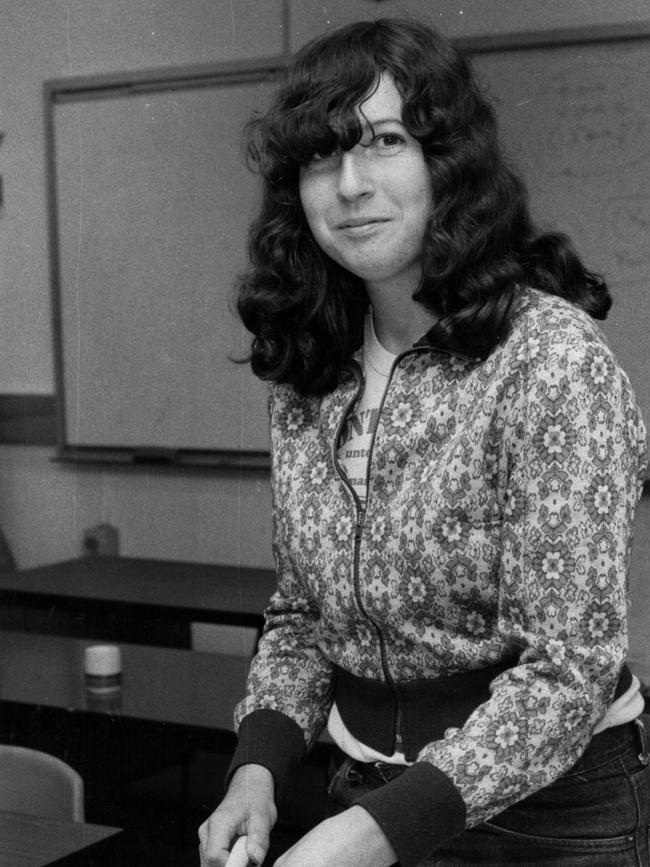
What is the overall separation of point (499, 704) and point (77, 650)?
1177mm

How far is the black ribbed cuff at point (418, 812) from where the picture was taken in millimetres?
915

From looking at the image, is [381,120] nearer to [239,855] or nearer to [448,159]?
[448,159]

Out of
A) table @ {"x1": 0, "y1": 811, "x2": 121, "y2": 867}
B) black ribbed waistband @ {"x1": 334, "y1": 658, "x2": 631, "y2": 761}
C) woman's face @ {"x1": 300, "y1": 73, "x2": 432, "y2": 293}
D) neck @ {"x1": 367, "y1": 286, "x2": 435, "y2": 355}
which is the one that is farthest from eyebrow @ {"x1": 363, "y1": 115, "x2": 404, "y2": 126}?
table @ {"x1": 0, "y1": 811, "x2": 121, "y2": 867}

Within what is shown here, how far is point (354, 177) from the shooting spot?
1097 millimetres

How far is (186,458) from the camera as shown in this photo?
6.14ft

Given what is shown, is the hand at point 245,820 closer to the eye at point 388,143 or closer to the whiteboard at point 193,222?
the eye at point 388,143

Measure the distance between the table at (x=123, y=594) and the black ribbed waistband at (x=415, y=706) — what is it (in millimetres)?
704

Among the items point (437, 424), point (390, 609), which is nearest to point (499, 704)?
point (390, 609)

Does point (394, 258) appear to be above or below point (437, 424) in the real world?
above

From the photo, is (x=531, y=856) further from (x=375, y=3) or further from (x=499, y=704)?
(x=375, y=3)

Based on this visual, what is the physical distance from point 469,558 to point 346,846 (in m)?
0.26

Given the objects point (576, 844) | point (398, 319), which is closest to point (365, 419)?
point (398, 319)

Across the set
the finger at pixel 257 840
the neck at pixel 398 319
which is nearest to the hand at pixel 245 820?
the finger at pixel 257 840

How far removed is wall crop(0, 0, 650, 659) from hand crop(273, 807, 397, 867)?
2.63 ft
